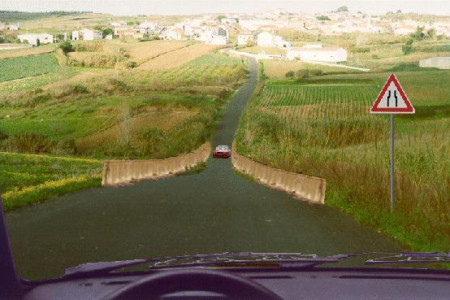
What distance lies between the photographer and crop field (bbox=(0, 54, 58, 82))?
28.6 ft

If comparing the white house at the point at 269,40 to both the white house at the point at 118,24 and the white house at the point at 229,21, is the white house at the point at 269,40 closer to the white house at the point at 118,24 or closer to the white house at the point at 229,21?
the white house at the point at 229,21

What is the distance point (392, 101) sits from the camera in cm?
774

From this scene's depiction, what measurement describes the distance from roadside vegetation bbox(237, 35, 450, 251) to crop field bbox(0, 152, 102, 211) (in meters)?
3.12

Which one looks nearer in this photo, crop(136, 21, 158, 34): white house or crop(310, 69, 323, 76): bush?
crop(136, 21, 158, 34): white house

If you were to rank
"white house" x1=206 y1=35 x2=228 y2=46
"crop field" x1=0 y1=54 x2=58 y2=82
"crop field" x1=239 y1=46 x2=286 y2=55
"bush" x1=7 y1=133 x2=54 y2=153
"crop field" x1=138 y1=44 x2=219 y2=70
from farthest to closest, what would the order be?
"crop field" x1=239 y1=46 x2=286 y2=55 < "white house" x1=206 y1=35 x2=228 y2=46 < "bush" x1=7 y1=133 x2=54 y2=153 < "crop field" x1=138 y1=44 x2=219 y2=70 < "crop field" x1=0 y1=54 x2=58 y2=82

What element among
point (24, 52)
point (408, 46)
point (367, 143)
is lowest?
point (367, 143)

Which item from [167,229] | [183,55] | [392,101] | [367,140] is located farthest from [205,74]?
[392,101]

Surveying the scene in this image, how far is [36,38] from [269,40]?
22.8 ft

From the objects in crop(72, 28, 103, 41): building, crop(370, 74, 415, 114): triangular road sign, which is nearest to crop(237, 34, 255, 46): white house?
crop(72, 28, 103, 41): building

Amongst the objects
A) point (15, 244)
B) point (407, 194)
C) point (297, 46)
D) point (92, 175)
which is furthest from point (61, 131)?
point (407, 194)

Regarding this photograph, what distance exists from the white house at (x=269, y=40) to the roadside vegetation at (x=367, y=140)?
566 millimetres

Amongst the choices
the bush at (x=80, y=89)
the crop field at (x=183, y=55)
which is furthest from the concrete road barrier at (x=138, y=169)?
the bush at (x=80, y=89)

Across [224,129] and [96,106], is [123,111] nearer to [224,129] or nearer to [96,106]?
[96,106]

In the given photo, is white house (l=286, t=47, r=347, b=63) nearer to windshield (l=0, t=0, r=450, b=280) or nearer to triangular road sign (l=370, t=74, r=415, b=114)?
windshield (l=0, t=0, r=450, b=280)
